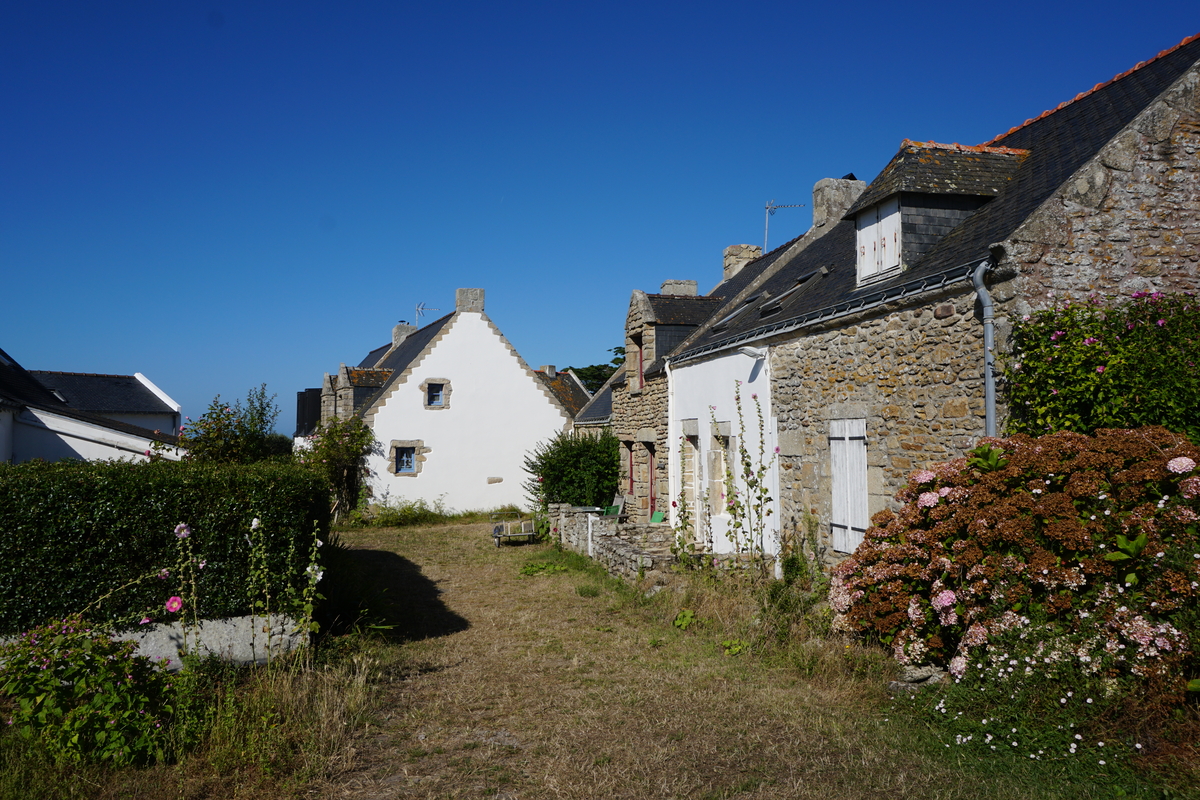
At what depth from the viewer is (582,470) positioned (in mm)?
17297

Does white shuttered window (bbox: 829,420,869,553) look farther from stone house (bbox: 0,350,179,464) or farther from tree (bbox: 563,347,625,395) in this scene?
tree (bbox: 563,347,625,395)

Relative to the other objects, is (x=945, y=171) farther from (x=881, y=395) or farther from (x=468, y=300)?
(x=468, y=300)

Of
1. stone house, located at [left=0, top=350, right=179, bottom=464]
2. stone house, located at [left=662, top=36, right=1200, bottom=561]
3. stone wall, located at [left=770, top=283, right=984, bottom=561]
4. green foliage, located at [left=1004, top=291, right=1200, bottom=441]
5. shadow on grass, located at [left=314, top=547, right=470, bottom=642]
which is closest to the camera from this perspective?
green foliage, located at [left=1004, top=291, right=1200, bottom=441]

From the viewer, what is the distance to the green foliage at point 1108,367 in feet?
18.1

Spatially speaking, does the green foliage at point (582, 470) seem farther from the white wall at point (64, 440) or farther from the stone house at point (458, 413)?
the white wall at point (64, 440)

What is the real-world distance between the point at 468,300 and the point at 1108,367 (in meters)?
19.0

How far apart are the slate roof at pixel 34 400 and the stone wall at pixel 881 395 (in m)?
12.9

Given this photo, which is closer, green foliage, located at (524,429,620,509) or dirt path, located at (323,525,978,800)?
dirt path, located at (323,525,978,800)

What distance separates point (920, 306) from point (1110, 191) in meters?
1.80

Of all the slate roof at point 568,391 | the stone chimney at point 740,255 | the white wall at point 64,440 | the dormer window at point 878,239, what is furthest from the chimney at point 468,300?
the dormer window at point 878,239

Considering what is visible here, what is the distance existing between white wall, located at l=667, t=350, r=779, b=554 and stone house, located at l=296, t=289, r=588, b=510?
9.80 m

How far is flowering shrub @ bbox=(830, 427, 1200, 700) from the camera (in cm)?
426

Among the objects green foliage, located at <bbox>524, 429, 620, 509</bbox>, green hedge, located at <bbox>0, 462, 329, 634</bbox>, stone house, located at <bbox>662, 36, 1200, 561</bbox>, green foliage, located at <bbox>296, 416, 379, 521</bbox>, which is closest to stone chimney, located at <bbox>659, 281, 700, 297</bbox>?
green foliage, located at <bbox>524, 429, 620, 509</bbox>

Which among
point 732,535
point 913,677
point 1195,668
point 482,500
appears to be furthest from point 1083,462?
point 482,500
